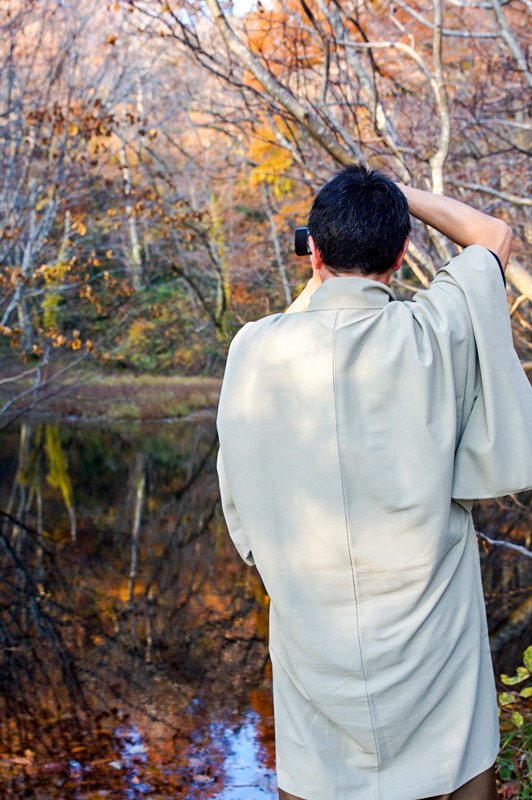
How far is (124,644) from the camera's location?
20.8 feet

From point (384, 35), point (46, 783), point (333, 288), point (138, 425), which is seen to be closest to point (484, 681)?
point (333, 288)

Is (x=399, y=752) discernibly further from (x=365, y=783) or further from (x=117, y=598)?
(x=117, y=598)

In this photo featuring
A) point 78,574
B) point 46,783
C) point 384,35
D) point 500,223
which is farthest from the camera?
point 384,35

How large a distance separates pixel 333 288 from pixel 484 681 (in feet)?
2.26

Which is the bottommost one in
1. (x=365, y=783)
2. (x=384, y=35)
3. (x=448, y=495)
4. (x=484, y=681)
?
(x=365, y=783)

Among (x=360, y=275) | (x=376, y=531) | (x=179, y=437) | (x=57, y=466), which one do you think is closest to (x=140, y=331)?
(x=179, y=437)

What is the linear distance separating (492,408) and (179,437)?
15222mm

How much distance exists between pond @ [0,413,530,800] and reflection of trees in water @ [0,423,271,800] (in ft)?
0.04

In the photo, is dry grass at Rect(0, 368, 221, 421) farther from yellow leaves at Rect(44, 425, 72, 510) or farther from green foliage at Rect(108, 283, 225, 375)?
yellow leaves at Rect(44, 425, 72, 510)

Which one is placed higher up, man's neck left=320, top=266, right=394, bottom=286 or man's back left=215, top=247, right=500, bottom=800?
man's neck left=320, top=266, right=394, bottom=286

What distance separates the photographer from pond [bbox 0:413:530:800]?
4.41m

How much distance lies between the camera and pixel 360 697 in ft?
4.76

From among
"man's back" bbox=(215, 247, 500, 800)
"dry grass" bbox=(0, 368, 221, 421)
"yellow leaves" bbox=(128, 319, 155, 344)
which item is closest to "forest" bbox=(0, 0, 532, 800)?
"dry grass" bbox=(0, 368, 221, 421)

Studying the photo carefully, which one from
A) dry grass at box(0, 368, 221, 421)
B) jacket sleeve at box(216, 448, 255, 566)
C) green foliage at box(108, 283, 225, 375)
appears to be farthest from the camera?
green foliage at box(108, 283, 225, 375)
